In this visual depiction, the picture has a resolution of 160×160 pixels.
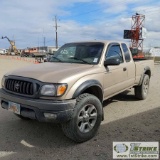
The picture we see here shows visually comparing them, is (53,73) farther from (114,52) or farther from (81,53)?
(114,52)

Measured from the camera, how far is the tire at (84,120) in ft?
12.7

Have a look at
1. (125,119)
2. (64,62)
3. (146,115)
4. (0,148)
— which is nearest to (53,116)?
(0,148)

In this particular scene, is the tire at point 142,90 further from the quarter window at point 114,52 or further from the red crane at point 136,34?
the red crane at point 136,34

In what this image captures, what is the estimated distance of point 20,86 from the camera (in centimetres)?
405

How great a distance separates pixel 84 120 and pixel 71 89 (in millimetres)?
640

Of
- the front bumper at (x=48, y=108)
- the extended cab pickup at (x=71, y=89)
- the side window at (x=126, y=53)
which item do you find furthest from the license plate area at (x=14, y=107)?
the side window at (x=126, y=53)

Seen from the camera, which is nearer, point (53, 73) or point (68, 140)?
point (53, 73)

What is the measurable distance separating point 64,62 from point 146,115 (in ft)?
7.72

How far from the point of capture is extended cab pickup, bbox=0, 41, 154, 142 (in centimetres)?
377

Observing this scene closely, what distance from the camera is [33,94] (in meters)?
3.83

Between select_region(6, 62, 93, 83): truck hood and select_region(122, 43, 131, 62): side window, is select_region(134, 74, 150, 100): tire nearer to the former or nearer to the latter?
select_region(122, 43, 131, 62): side window

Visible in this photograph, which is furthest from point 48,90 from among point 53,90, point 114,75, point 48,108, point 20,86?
point 114,75

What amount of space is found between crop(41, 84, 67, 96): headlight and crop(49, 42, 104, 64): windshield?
1.27 meters

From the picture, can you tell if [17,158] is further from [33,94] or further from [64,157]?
[33,94]
